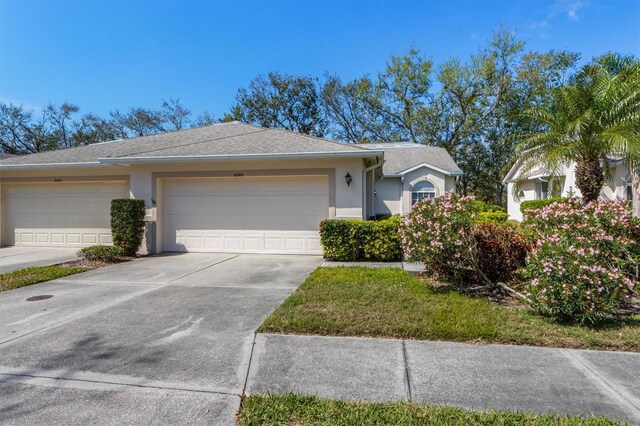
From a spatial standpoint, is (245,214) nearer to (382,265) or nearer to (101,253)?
Answer: (101,253)

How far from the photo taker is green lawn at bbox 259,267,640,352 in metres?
3.83

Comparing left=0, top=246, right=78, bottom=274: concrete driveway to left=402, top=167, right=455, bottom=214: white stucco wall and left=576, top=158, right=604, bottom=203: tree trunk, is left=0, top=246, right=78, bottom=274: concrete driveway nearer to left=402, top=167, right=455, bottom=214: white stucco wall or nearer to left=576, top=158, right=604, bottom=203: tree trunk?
left=402, top=167, right=455, bottom=214: white stucco wall

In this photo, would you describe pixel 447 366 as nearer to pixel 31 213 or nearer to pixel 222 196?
pixel 222 196

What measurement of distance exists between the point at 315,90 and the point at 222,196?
1020 inches

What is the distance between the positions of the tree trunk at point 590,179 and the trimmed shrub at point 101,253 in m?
12.9

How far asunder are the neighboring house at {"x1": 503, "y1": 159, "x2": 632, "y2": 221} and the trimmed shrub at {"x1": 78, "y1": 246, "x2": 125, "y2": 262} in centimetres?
1203

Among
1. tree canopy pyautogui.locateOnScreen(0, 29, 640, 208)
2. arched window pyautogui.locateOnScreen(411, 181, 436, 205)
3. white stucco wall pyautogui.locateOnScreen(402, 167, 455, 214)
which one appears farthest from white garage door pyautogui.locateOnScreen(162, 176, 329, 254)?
tree canopy pyautogui.locateOnScreen(0, 29, 640, 208)

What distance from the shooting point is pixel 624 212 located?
4918 mm

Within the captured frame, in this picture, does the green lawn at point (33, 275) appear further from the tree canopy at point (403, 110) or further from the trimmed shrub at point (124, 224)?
the tree canopy at point (403, 110)

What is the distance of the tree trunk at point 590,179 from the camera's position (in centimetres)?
954

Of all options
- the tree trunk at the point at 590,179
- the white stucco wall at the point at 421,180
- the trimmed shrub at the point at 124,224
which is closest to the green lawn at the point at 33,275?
the trimmed shrub at the point at 124,224

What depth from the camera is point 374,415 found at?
2459 mm

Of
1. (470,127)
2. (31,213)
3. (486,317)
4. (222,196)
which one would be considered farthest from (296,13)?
(470,127)

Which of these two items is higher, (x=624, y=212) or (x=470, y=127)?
(x=470, y=127)
